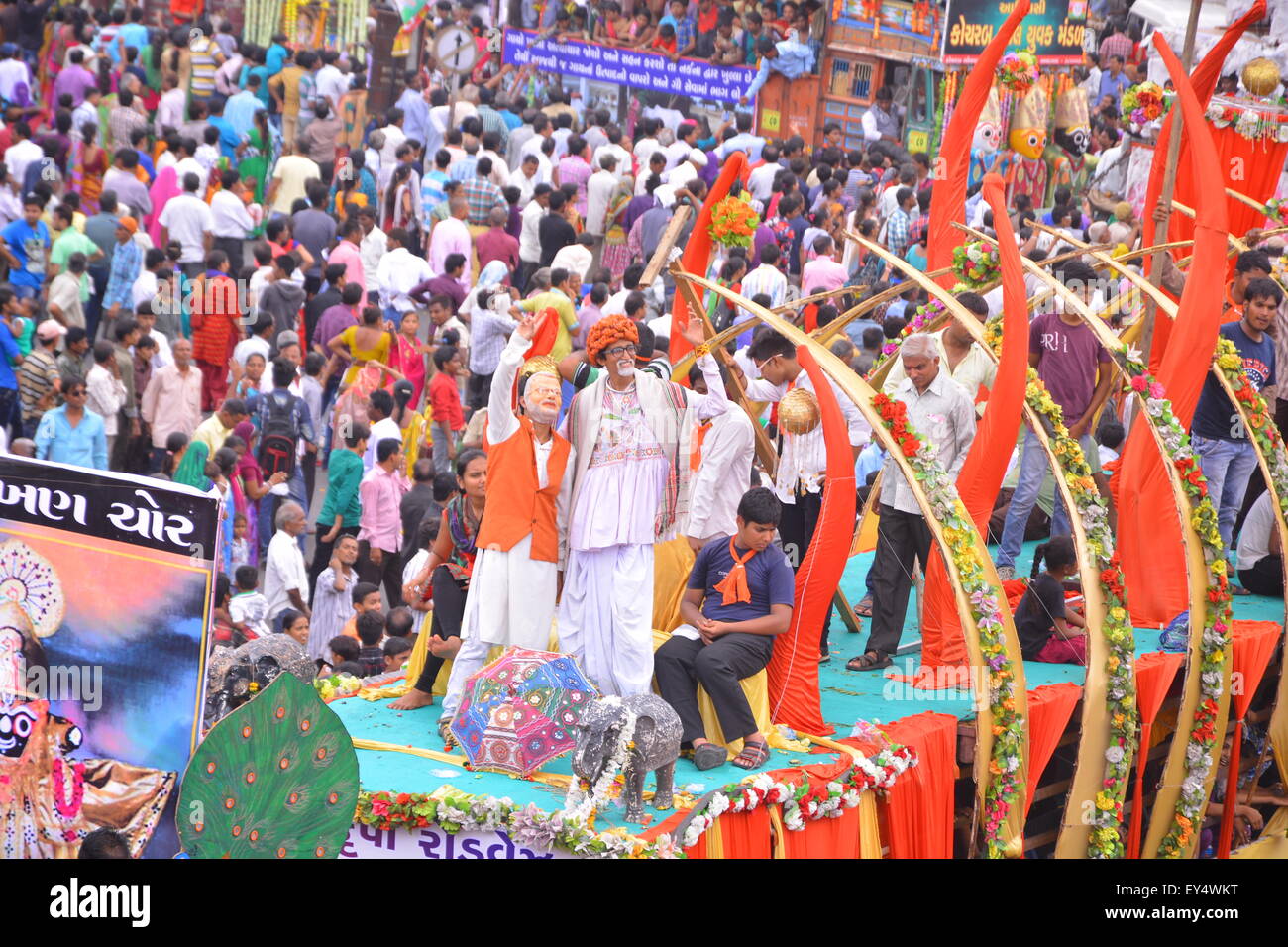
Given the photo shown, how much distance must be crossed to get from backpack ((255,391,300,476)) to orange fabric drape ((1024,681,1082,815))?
4.98 metres

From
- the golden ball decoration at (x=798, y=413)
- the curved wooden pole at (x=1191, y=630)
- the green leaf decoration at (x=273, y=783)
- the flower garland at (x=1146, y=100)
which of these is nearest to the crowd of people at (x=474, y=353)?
the golden ball decoration at (x=798, y=413)

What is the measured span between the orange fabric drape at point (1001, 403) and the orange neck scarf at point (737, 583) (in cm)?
108

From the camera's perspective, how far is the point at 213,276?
12922 mm

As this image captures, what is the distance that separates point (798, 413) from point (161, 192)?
8.11 metres

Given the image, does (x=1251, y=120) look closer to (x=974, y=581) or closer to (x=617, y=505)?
(x=974, y=581)

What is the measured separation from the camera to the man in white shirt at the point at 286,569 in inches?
385

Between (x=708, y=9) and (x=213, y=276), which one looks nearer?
(x=213, y=276)

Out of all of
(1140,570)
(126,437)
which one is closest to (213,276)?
(126,437)

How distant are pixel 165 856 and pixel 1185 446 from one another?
5.39 metres

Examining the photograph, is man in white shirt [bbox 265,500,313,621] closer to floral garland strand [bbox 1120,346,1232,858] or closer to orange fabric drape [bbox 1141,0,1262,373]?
floral garland strand [bbox 1120,346,1232,858]

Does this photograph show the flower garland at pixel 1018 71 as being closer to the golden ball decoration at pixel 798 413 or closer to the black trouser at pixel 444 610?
the golden ball decoration at pixel 798 413

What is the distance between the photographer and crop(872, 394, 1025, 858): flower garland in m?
7.70

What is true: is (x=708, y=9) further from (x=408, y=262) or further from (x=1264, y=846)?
(x=1264, y=846)

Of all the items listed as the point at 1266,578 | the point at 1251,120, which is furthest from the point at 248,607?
the point at 1251,120
